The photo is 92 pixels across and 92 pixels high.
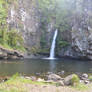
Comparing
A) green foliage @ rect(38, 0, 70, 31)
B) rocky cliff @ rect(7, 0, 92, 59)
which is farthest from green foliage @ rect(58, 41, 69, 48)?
green foliage @ rect(38, 0, 70, 31)

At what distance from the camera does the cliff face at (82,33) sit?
48.5 metres

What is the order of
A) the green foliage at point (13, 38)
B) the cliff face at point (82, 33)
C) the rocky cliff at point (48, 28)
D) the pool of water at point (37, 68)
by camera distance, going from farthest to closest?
1. the green foliage at point (13, 38)
2. the rocky cliff at point (48, 28)
3. the cliff face at point (82, 33)
4. the pool of water at point (37, 68)

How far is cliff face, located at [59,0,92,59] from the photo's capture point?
48.5m

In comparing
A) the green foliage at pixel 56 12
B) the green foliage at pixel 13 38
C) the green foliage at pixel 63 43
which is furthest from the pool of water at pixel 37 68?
→ the green foliage at pixel 56 12

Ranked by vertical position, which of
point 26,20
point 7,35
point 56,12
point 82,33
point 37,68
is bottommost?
point 37,68

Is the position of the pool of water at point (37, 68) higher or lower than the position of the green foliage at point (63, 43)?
lower

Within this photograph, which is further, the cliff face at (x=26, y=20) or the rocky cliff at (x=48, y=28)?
the cliff face at (x=26, y=20)

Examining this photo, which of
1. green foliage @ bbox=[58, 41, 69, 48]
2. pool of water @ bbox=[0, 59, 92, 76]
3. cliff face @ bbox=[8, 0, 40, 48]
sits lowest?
pool of water @ bbox=[0, 59, 92, 76]

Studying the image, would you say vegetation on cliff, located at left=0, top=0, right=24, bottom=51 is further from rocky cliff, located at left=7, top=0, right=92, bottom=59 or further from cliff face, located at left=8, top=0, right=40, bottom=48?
cliff face, located at left=8, top=0, right=40, bottom=48

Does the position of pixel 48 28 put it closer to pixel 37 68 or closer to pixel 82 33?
pixel 82 33

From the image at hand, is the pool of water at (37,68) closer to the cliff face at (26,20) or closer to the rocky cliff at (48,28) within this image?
the rocky cliff at (48,28)

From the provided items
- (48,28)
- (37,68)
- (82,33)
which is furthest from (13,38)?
(37,68)

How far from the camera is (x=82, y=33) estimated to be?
163 ft

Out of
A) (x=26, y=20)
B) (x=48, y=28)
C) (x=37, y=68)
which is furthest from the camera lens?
(x=48, y=28)
